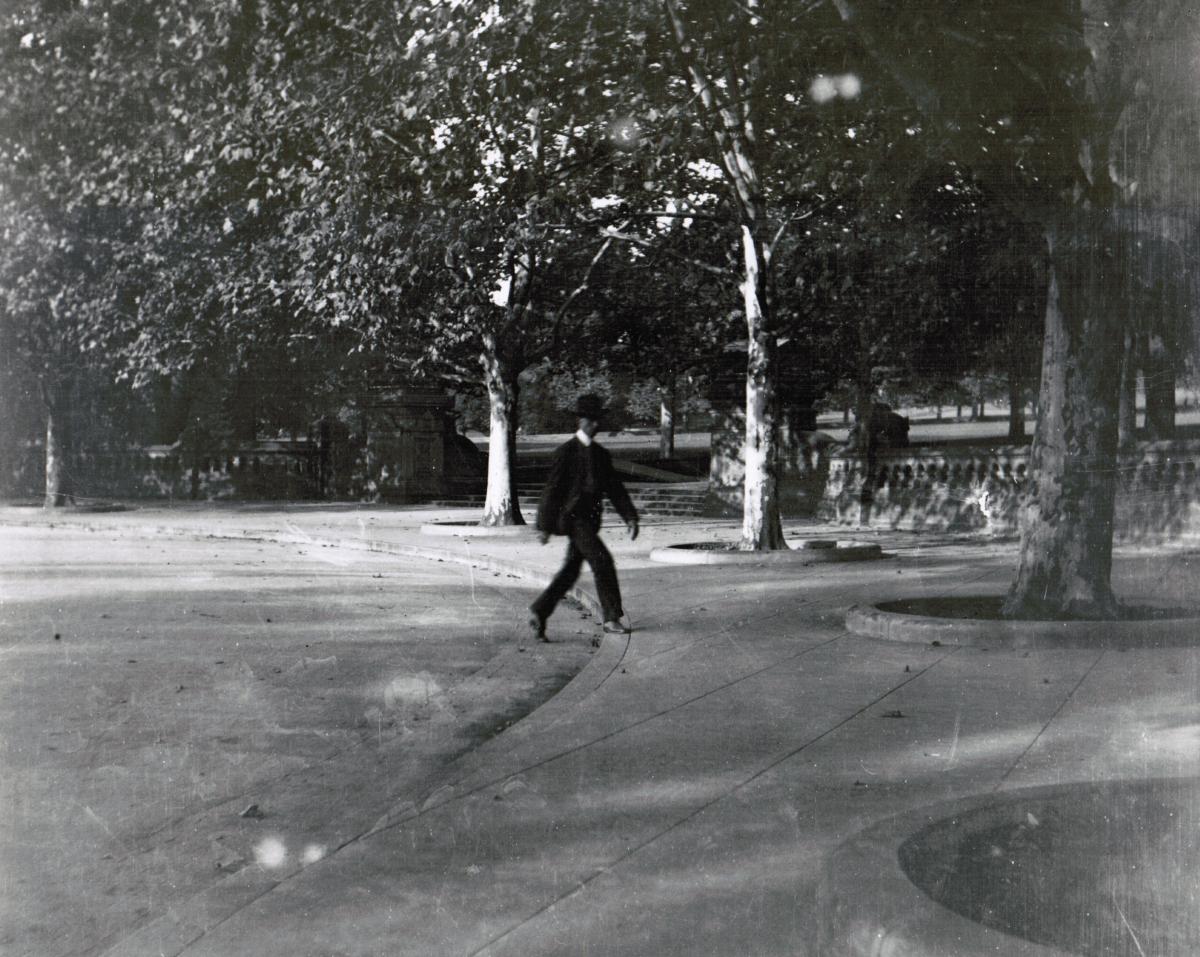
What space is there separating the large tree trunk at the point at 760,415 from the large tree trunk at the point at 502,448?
23.2 ft

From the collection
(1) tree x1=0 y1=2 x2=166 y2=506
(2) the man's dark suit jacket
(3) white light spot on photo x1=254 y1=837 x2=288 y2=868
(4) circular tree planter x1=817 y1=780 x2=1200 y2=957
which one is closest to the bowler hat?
(2) the man's dark suit jacket

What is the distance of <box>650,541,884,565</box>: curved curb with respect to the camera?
55.4 feet

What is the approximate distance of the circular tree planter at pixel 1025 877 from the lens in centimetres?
326

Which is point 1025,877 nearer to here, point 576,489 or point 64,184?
point 576,489

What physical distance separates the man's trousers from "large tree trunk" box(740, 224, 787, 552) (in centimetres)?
741

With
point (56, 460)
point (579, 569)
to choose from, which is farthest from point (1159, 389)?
point (56, 460)

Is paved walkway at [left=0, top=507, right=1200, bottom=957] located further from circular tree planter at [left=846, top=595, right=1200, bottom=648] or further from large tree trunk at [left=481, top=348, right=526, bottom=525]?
large tree trunk at [left=481, top=348, right=526, bottom=525]

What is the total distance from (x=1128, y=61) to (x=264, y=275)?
1375 centimetres

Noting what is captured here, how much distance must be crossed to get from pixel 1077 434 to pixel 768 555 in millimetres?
7111

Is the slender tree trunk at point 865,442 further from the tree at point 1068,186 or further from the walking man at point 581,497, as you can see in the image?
the walking man at point 581,497

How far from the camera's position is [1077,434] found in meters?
10.2

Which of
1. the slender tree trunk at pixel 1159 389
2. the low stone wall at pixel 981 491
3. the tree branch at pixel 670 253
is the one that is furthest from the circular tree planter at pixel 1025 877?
the slender tree trunk at pixel 1159 389

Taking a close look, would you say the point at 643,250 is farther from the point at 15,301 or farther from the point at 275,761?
the point at 275,761

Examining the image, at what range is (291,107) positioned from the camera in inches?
479
